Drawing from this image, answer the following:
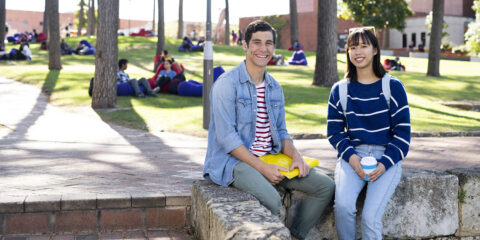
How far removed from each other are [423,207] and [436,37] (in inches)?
726

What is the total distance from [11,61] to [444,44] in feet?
107

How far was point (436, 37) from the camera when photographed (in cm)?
2178

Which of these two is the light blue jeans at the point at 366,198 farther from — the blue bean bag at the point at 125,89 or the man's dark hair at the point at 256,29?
the blue bean bag at the point at 125,89

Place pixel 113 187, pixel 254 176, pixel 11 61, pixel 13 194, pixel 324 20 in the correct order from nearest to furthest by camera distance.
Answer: pixel 254 176
pixel 13 194
pixel 113 187
pixel 324 20
pixel 11 61

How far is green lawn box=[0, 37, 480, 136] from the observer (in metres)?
11.3

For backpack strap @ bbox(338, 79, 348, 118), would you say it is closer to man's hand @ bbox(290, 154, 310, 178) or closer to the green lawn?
man's hand @ bbox(290, 154, 310, 178)

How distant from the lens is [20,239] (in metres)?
4.20

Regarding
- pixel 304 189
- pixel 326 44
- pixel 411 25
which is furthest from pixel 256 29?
pixel 411 25

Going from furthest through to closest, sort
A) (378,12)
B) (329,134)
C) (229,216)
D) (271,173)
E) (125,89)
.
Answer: (378,12)
(125,89)
(329,134)
(271,173)
(229,216)

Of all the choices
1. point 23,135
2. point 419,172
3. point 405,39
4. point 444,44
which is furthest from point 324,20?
point 405,39

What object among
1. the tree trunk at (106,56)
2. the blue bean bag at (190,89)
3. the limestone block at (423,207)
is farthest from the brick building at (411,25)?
the limestone block at (423,207)

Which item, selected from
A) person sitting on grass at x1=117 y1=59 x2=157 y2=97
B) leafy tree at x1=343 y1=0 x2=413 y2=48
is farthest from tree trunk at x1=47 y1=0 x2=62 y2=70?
leafy tree at x1=343 y1=0 x2=413 y2=48

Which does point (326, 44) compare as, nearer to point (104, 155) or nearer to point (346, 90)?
point (104, 155)

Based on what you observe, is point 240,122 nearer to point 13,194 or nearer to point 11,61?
point 13,194
